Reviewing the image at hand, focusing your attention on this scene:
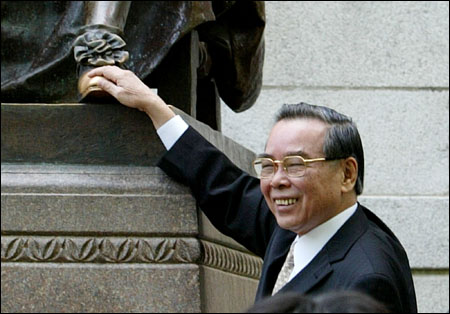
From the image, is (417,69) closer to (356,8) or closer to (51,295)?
(356,8)

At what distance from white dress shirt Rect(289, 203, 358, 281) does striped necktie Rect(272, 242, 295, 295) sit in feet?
0.07

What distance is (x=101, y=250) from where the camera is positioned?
12.6 feet

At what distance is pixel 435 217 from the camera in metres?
7.57

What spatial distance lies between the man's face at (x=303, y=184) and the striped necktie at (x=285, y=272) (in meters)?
0.06

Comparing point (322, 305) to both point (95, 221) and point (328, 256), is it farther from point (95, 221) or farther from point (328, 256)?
point (95, 221)

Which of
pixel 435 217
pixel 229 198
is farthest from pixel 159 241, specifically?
pixel 435 217

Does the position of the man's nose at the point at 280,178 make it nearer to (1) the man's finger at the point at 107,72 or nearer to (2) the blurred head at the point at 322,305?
(1) the man's finger at the point at 107,72

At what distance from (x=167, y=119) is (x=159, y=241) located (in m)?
0.34

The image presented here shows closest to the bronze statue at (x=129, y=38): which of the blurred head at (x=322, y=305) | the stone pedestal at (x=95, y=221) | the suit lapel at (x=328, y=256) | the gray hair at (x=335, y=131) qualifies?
the stone pedestal at (x=95, y=221)

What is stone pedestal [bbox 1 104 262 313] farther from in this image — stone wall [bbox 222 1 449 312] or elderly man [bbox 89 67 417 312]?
stone wall [bbox 222 1 449 312]

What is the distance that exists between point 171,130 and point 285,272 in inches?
22.9

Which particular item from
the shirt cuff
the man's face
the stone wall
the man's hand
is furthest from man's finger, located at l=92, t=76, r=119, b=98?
the stone wall

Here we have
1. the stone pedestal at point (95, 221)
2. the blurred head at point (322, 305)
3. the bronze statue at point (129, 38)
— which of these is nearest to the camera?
the blurred head at point (322, 305)

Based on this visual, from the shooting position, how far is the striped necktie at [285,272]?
3.61 m
